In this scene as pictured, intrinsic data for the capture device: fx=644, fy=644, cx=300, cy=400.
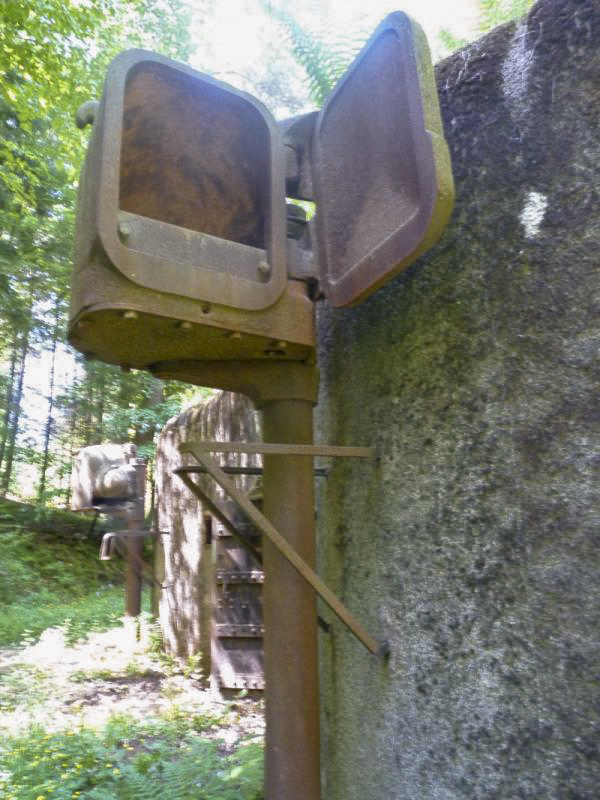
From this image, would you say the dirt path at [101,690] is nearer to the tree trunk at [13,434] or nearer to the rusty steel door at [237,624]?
the rusty steel door at [237,624]

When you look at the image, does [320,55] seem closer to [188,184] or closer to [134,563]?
[188,184]

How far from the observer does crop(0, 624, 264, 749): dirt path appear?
5320mm

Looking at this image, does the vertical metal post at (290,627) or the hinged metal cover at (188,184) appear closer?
the hinged metal cover at (188,184)

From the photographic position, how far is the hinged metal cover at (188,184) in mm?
1783

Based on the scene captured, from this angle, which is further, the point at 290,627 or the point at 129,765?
the point at 129,765

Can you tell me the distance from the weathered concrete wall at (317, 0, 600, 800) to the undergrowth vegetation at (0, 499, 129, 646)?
807 centimetres

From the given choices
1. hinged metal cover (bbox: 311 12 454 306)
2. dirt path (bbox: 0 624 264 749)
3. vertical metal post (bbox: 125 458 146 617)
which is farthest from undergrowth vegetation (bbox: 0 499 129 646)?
hinged metal cover (bbox: 311 12 454 306)

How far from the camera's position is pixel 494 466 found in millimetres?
1661

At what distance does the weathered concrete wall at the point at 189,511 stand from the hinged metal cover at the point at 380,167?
366cm

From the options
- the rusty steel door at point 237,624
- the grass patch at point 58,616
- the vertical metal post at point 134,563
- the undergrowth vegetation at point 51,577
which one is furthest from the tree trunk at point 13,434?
the rusty steel door at point 237,624

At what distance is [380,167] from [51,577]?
13939mm

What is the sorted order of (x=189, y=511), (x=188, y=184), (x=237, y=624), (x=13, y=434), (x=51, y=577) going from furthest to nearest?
1. (x=13, y=434)
2. (x=51, y=577)
3. (x=189, y=511)
4. (x=237, y=624)
5. (x=188, y=184)

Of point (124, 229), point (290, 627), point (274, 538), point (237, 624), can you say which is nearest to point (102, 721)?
point (237, 624)

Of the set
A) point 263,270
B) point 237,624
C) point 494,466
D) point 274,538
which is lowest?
point 237,624
